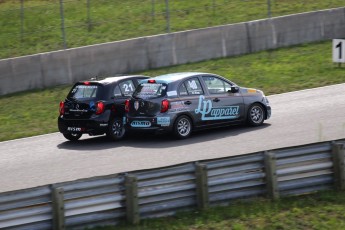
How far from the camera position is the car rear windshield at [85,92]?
60.7 feet

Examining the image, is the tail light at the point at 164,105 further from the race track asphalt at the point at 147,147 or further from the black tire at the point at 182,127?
the race track asphalt at the point at 147,147

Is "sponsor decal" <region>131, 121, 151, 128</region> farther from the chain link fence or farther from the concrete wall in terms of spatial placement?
the chain link fence

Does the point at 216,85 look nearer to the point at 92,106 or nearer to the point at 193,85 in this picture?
the point at 193,85

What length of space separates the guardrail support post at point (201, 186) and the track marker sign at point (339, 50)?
1459 cm

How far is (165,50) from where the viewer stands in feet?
88.1

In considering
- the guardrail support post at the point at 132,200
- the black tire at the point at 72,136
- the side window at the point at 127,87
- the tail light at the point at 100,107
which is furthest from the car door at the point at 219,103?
the guardrail support post at the point at 132,200

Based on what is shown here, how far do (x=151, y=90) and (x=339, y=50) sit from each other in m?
9.47

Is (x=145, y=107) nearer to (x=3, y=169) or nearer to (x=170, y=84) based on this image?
(x=170, y=84)

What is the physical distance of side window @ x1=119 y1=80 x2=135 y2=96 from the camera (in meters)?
18.9

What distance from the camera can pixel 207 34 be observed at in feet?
89.6

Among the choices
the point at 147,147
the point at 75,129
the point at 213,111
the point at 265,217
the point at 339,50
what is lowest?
the point at 265,217

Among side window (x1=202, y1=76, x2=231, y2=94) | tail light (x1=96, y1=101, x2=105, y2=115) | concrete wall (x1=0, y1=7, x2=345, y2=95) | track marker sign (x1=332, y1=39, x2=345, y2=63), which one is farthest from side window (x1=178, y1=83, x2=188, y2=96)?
track marker sign (x1=332, y1=39, x2=345, y2=63)

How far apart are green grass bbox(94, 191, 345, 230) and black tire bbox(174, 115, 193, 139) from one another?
19.0ft

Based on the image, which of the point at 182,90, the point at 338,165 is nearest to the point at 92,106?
the point at 182,90
